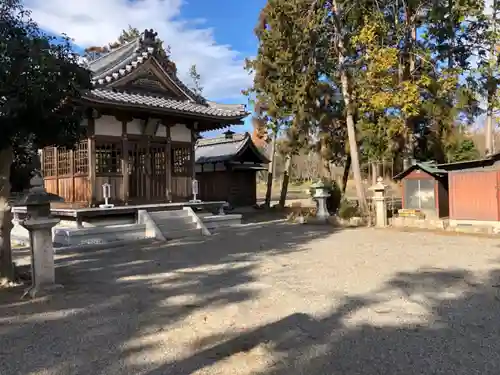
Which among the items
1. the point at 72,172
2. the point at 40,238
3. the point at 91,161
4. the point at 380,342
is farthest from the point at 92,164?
the point at 380,342

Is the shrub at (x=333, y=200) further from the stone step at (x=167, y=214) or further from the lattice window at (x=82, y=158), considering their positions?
the lattice window at (x=82, y=158)

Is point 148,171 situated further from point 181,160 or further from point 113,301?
point 113,301

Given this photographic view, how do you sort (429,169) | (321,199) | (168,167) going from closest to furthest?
(429,169), (168,167), (321,199)

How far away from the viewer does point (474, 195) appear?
12555mm

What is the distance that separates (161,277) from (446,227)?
30.7ft

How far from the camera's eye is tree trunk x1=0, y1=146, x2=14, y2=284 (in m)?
6.27

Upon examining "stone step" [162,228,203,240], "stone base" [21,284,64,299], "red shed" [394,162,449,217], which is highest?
"red shed" [394,162,449,217]

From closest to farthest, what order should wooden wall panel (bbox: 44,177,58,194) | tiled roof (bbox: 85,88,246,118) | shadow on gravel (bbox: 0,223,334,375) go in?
shadow on gravel (bbox: 0,223,334,375) → tiled roof (bbox: 85,88,246,118) → wooden wall panel (bbox: 44,177,58,194)

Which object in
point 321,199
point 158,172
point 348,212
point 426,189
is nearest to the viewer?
point 426,189

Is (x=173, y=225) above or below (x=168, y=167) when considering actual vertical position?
below

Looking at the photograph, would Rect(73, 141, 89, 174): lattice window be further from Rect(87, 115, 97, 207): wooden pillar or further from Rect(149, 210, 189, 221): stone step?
Rect(149, 210, 189, 221): stone step

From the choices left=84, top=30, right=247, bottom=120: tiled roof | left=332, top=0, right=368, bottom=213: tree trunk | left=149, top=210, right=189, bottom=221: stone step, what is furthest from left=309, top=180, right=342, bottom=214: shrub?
left=149, top=210, right=189, bottom=221: stone step

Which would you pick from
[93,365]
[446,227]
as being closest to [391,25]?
[446,227]

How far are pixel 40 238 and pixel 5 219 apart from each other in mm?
785
